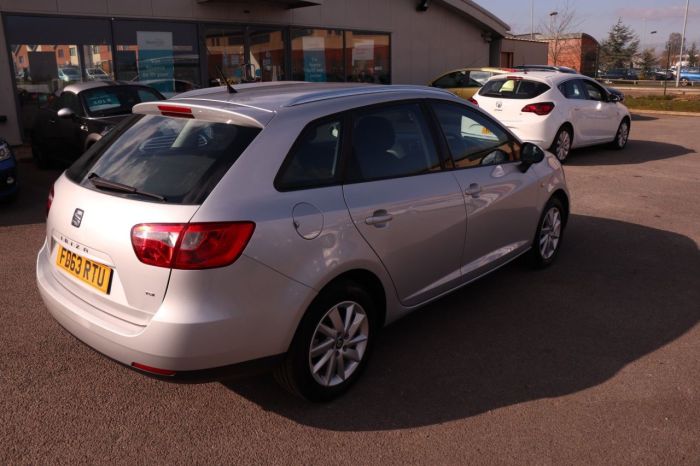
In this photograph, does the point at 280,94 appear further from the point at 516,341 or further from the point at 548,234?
the point at 548,234

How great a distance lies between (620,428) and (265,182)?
85.6 inches

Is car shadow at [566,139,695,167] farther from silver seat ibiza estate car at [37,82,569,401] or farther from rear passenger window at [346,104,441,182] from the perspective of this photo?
silver seat ibiza estate car at [37,82,569,401]

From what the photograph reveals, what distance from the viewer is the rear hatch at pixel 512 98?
426 inches

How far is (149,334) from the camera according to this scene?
2.75 m

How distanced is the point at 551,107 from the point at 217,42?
838 centimetres

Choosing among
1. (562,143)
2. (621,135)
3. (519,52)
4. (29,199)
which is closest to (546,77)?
(562,143)

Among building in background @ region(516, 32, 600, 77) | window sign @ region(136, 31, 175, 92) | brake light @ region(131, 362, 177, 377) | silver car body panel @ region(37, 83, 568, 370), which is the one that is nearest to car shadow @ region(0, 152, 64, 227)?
window sign @ region(136, 31, 175, 92)

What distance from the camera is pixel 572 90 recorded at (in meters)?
11.3

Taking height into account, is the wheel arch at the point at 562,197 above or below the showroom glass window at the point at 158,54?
below

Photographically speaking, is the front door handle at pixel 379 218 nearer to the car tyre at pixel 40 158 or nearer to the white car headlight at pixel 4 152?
the white car headlight at pixel 4 152

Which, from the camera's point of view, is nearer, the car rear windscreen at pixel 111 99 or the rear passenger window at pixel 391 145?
the rear passenger window at pixel 391 145

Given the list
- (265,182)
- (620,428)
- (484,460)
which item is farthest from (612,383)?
(265,182)

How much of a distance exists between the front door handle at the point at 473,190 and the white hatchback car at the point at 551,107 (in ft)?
23.1

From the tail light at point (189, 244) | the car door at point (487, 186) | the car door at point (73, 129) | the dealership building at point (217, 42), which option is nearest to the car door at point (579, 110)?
the dealership building at point (217, 42)
